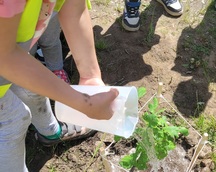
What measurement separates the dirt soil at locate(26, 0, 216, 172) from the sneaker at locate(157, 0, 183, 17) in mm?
41

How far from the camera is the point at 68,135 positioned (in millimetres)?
2062

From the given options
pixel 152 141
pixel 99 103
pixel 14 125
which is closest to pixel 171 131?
pixel 152 141

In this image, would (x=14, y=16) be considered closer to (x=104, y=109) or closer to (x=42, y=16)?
(x=42, y=16)

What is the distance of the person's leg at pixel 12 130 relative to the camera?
1.39 m

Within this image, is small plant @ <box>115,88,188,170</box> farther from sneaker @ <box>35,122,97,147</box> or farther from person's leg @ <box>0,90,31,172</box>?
sneaker @ <box>35,122,97,147</box>

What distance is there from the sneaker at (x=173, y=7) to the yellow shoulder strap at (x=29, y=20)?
1711 millimetres

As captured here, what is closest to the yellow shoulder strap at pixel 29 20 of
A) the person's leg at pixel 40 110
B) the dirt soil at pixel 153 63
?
the person's leg at pixel 40 110

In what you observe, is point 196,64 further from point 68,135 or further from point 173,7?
point 68,135

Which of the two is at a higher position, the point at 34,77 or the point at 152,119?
the point at 34,77

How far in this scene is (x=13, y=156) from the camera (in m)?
1.52

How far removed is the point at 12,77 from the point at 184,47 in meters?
1.70

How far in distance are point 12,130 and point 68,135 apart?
2.13ft

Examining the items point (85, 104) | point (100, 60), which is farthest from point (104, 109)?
point (100, 60)

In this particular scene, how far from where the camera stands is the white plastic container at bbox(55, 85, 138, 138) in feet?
4.05
